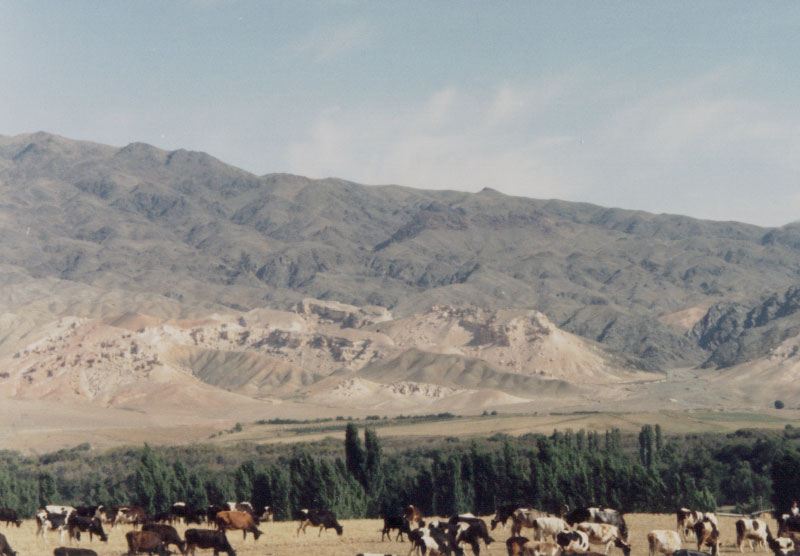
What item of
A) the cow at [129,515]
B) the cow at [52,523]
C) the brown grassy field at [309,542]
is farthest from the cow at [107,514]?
the cow at [52,523]

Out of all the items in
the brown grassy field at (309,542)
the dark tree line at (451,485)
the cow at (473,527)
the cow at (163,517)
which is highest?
the cow at (473,527)

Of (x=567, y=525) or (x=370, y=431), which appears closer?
(x=567, y=525)

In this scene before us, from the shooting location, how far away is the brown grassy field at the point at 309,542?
40.9 meters

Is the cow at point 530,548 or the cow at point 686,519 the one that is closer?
the cow at point 530,548

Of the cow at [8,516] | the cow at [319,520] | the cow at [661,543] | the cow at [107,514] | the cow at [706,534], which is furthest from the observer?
the cow at [8,516]

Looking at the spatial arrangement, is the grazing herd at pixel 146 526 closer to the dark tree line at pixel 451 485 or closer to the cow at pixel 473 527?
the cow at pixel 473 527

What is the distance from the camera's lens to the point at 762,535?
141 ft

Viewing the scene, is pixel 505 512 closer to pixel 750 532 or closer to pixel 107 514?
pixel 750 532

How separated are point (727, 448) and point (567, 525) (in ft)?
295

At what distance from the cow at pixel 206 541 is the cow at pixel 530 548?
1087 cm

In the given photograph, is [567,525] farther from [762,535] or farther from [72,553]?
[72,553]

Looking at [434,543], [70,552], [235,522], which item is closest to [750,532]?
[434,543]

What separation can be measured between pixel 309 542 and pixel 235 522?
11.4 ft

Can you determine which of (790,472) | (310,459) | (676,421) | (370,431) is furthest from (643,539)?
(676,421)
